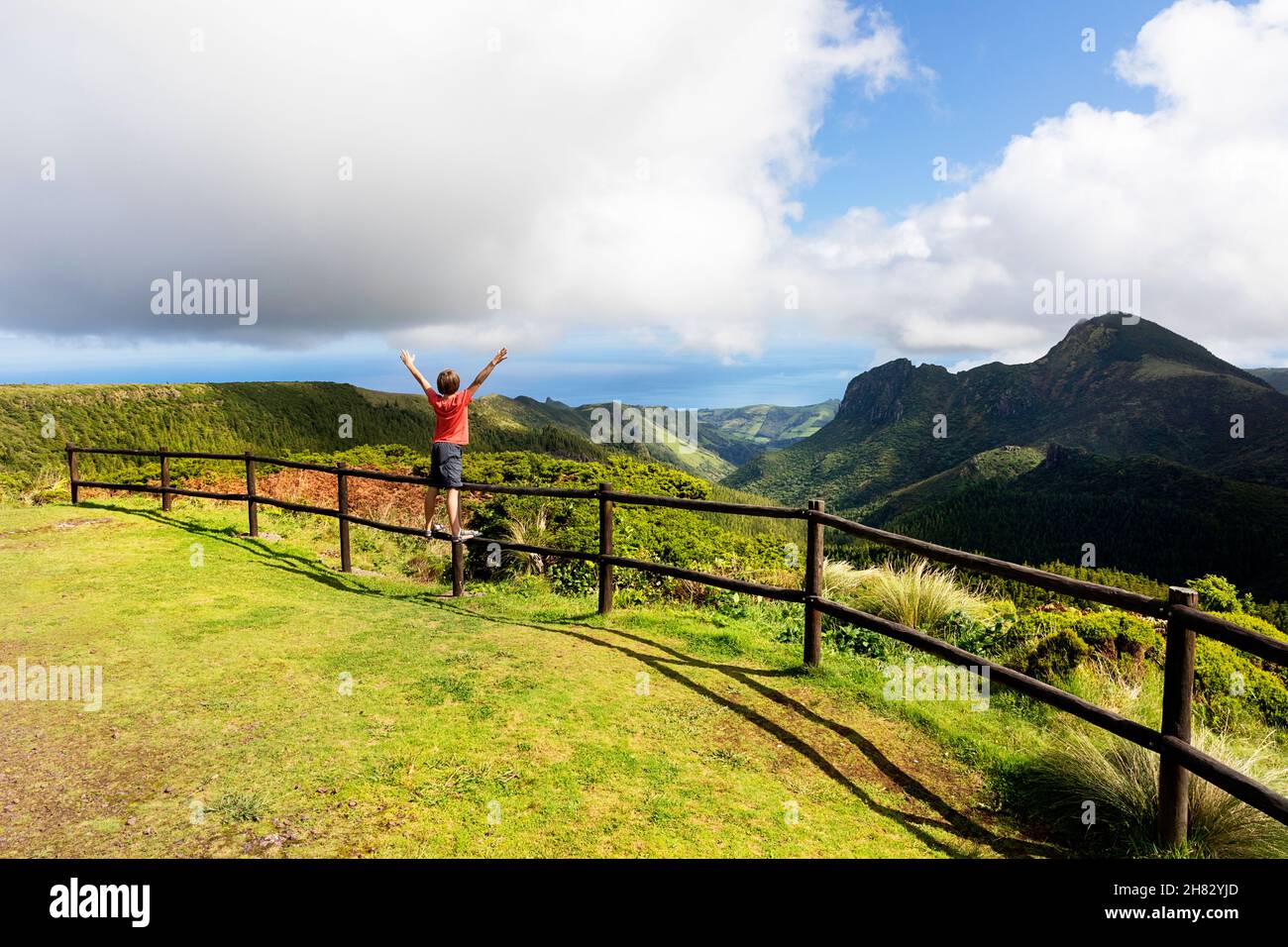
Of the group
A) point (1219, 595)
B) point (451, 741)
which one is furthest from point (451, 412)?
point (1219, 595)

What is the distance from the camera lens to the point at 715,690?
5543 mm

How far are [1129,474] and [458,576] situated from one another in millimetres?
142887

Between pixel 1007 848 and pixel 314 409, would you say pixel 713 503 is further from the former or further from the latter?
pixel 314 409

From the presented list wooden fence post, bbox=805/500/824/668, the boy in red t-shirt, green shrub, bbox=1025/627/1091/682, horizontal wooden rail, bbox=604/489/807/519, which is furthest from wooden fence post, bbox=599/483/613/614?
green shrub, bbox=1025/627/1091/682

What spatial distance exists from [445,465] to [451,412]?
2.12 ft

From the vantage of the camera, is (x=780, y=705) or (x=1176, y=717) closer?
(x=1176, y=717)

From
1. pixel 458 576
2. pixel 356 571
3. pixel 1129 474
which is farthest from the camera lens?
pixel 1129 474

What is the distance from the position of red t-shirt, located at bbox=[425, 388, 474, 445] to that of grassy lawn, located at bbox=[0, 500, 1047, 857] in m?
2.15

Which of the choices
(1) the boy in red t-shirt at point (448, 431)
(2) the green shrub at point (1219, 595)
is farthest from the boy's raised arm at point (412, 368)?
A: (2) the green shrub at point (1219, 595)

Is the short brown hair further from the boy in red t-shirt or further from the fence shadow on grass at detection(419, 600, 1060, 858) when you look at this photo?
the fence shadow on grass at detection(419, 600, 1060, 858)

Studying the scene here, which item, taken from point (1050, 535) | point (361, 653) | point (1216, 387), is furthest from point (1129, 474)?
point (361, 653)

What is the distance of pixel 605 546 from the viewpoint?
743cm

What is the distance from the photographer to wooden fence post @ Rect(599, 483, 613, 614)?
7.35 m

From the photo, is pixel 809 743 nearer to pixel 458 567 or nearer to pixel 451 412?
pixel 458 567
